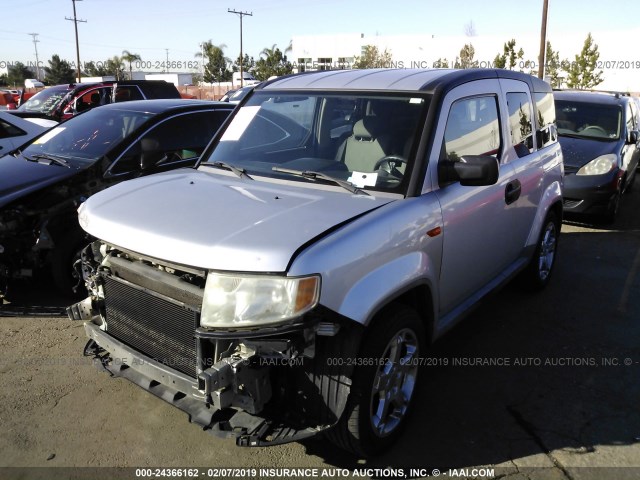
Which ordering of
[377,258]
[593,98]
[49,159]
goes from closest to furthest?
[377,258]
[49,159]
[593,98]

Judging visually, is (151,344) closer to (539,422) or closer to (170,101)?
(539,422)

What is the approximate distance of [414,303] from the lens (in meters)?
3.11

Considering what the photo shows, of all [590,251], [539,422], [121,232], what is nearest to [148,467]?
[121,232]

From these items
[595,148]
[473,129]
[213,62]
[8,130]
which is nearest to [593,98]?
[595,148]

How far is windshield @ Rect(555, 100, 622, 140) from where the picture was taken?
8594mm

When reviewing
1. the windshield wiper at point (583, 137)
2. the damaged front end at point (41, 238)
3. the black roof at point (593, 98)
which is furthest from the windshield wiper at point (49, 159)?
the black roof at point (593, 98)

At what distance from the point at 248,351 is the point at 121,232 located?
95cm

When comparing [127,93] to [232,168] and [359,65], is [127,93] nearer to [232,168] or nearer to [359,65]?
[232,168]

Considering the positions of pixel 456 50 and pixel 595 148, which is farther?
pixel 456 50

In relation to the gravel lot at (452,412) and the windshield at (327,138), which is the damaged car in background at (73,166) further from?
the windshield at (327,138)

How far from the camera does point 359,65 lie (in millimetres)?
47438

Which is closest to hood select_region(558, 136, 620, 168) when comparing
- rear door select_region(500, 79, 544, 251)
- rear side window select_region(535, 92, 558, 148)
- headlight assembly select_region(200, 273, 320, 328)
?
rear side window select_region(535, 92, 558, 148)

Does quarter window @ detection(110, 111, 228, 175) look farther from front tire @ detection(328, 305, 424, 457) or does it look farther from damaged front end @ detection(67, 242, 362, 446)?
front tire @ detection(328, 305, 424, 457)

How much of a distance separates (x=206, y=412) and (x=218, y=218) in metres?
0.94
